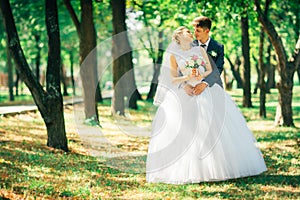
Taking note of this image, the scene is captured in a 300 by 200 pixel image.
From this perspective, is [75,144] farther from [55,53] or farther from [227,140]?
[227,140]

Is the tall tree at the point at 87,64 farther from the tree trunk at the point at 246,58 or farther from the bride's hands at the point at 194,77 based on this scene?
the tree trunk at the point at 246,58

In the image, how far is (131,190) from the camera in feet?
25.6

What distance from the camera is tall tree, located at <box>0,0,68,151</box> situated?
1088 cm

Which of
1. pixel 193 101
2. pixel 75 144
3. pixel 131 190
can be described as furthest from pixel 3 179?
pixel 75 144

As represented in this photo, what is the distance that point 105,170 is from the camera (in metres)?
9.58

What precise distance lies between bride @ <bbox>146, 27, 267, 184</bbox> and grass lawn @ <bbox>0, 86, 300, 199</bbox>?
0.24 m

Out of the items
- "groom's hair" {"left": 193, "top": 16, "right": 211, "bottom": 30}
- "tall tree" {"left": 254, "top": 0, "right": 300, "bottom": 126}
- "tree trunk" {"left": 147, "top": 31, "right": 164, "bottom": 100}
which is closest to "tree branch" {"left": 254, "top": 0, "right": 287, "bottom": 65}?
"tall tree" {"left": 254, "top": 0, "right": 300, "bottom": 126}

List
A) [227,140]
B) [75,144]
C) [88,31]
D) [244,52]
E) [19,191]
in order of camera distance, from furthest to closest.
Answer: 1. [244,52]
2. [88,31]
3. [75,144]
4. [227,140]
5. [19,191]

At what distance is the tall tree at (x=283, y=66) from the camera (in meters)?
16.3

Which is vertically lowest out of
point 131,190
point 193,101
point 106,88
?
point 106,88

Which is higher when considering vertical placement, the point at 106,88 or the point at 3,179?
the point at 3,179

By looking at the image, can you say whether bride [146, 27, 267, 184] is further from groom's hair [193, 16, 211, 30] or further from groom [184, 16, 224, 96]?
groom's hair [193, 16, 211, 30]

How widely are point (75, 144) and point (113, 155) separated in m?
1.81

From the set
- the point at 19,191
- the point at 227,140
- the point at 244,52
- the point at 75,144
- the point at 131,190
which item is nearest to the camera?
the point at 19,191
